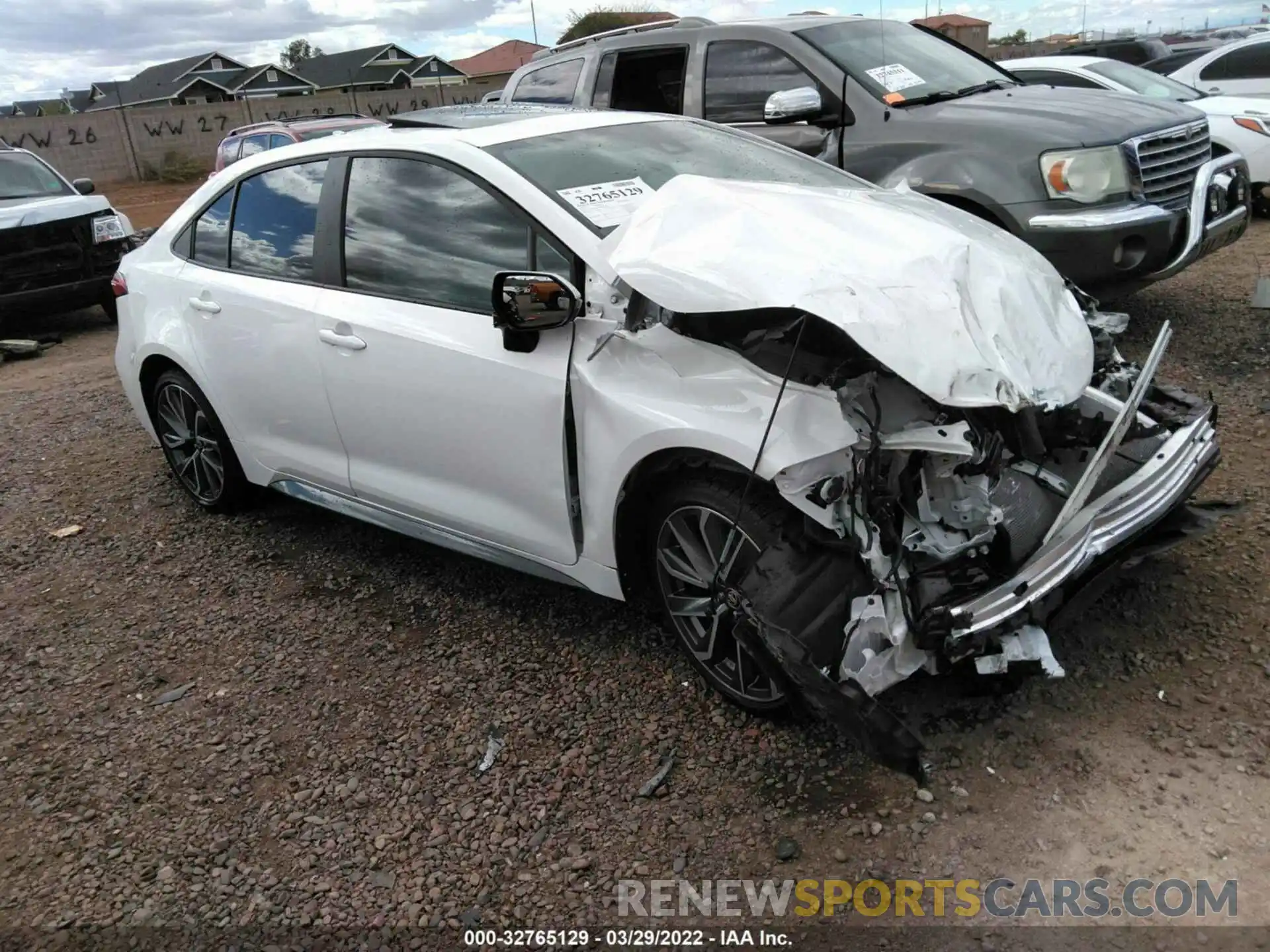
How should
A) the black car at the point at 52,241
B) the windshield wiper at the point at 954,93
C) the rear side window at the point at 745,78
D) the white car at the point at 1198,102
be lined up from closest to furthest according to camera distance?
the windshield wiper at the point at 954,93 → the rear side window at the point at 745,78 → the white car at the point at 1198,102 → the black car at the point at 52,241

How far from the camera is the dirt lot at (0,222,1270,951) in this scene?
2527 mm

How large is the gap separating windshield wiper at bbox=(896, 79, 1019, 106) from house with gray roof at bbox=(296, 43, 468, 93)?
193 ft

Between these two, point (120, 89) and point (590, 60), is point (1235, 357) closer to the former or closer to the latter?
point (590, 60)

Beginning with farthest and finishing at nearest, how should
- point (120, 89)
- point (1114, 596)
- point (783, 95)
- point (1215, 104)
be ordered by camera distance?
point (120, 89), point (1215, 104), point (783, 95), point (1114, 596)

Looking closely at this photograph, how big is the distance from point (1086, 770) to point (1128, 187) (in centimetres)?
373

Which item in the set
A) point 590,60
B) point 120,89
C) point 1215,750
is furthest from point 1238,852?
point 120,89

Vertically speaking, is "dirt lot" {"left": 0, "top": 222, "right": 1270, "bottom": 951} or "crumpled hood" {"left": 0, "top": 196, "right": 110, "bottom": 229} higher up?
"crumpled hood" {"left": 0, "top": 196, "right": 110, "bottom": 229}

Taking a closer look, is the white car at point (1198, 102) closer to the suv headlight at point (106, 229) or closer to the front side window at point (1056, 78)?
the front side window at point (1056, 78)

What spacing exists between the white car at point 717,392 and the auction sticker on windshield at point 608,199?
13 millimetres

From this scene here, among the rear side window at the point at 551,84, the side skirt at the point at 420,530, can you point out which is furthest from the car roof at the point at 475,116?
the rear side window at the point at 551,84

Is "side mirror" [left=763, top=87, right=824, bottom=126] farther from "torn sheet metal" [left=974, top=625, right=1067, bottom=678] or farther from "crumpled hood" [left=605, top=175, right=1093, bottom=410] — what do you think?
"torn sheet metal" [left=974, top=625, right=1067, bottom=678]

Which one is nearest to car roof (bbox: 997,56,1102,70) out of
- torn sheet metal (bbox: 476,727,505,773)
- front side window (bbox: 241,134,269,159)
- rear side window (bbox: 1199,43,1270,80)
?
rear side window (bbox: 1199,43,1270,80)

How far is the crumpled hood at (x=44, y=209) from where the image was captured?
30.3ft

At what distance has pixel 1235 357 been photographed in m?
5.38
